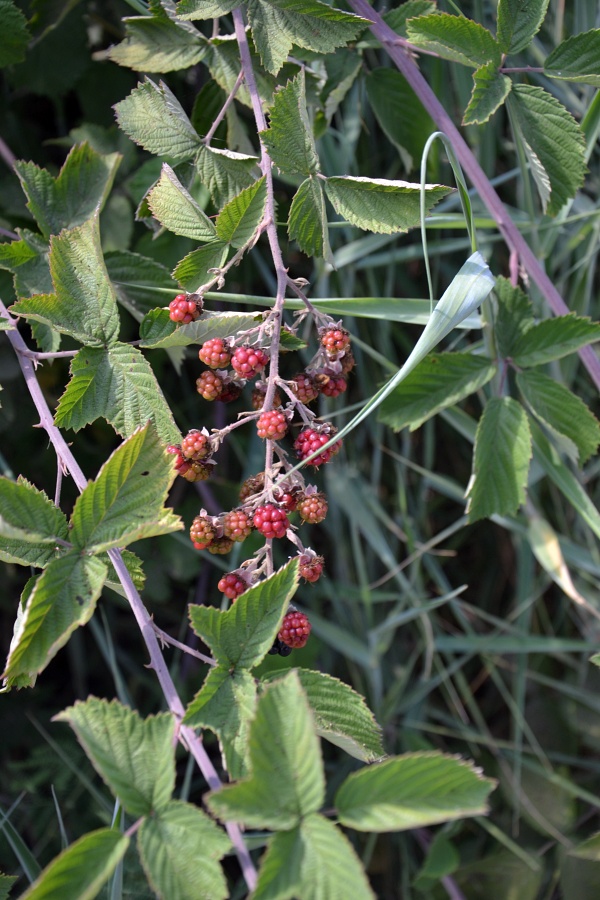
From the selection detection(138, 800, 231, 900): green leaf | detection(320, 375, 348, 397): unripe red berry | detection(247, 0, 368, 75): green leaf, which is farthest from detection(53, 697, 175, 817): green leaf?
detection(247, 0, 368, 75): green leaf

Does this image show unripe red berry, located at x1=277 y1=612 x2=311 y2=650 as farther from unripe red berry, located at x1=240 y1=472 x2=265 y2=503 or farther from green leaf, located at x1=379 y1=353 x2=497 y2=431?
green leaf, located at x1=379 y1=353 x2=497 y2=431

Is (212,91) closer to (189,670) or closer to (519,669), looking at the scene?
(189,670)

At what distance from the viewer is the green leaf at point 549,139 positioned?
3.06ft

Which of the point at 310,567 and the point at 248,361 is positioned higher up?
the point at 248,361

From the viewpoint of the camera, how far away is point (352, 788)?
593 mm

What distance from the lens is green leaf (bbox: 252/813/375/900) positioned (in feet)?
1.75

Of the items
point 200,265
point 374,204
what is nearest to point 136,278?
point 200,265

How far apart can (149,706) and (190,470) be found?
1.01 metres

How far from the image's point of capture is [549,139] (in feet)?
3.12

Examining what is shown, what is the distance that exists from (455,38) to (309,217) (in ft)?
0.94

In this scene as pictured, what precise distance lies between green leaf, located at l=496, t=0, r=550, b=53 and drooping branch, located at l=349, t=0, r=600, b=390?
114 mm

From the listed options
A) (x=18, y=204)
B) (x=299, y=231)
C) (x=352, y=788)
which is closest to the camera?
(x=352, y=788)

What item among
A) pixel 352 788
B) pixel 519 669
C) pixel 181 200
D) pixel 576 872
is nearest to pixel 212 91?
pixel 181 200

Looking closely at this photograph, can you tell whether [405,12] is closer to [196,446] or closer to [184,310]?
[184,310]
